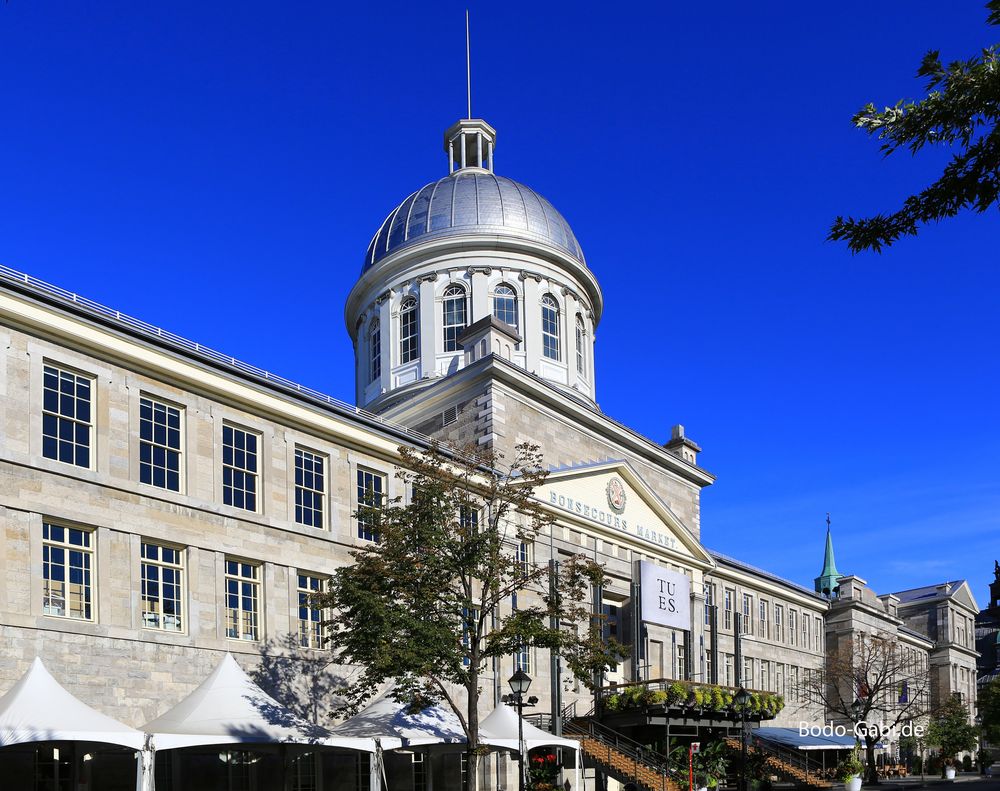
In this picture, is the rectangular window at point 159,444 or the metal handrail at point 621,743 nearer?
the rectangular window at point 159,444

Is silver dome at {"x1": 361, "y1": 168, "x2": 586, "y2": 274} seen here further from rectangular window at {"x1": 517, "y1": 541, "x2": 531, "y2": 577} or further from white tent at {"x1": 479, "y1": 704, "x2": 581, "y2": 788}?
white tent at {"x1": 479, "y1": 704, "x2": 581, "y2": 788}

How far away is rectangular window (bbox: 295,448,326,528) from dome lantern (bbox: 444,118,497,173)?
2992 cm

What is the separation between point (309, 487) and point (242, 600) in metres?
3.98

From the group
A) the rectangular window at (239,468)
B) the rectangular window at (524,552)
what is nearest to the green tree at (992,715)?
the rectangular window at (524,552)

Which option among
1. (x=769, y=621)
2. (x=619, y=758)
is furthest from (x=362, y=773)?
(x=769, y=621)

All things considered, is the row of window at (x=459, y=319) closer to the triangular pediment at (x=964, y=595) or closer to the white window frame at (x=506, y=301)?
the white window frame at (x=506, y=301)

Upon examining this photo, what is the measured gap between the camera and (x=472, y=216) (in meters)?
53.0

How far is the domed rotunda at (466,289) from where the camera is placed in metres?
50.2

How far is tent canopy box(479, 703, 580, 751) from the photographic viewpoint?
29.1 m

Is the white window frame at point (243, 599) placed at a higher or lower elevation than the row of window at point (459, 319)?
lower

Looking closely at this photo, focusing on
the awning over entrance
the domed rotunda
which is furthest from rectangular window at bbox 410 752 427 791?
the awning over entrance

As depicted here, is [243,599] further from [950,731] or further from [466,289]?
[950,731]

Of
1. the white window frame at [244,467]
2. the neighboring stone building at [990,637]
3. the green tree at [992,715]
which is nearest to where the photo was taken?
the white window frame at [244,467]

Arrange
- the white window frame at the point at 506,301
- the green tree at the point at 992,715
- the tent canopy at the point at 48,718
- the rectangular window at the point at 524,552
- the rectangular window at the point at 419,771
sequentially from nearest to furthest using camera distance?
the tent canopy at the point at 48,718 → the rectangular window at the point at 419,771 → the rectangular window at the point at 524,552 → the white window frame at the point at 506,301 → the green tree at the point at 992,715
